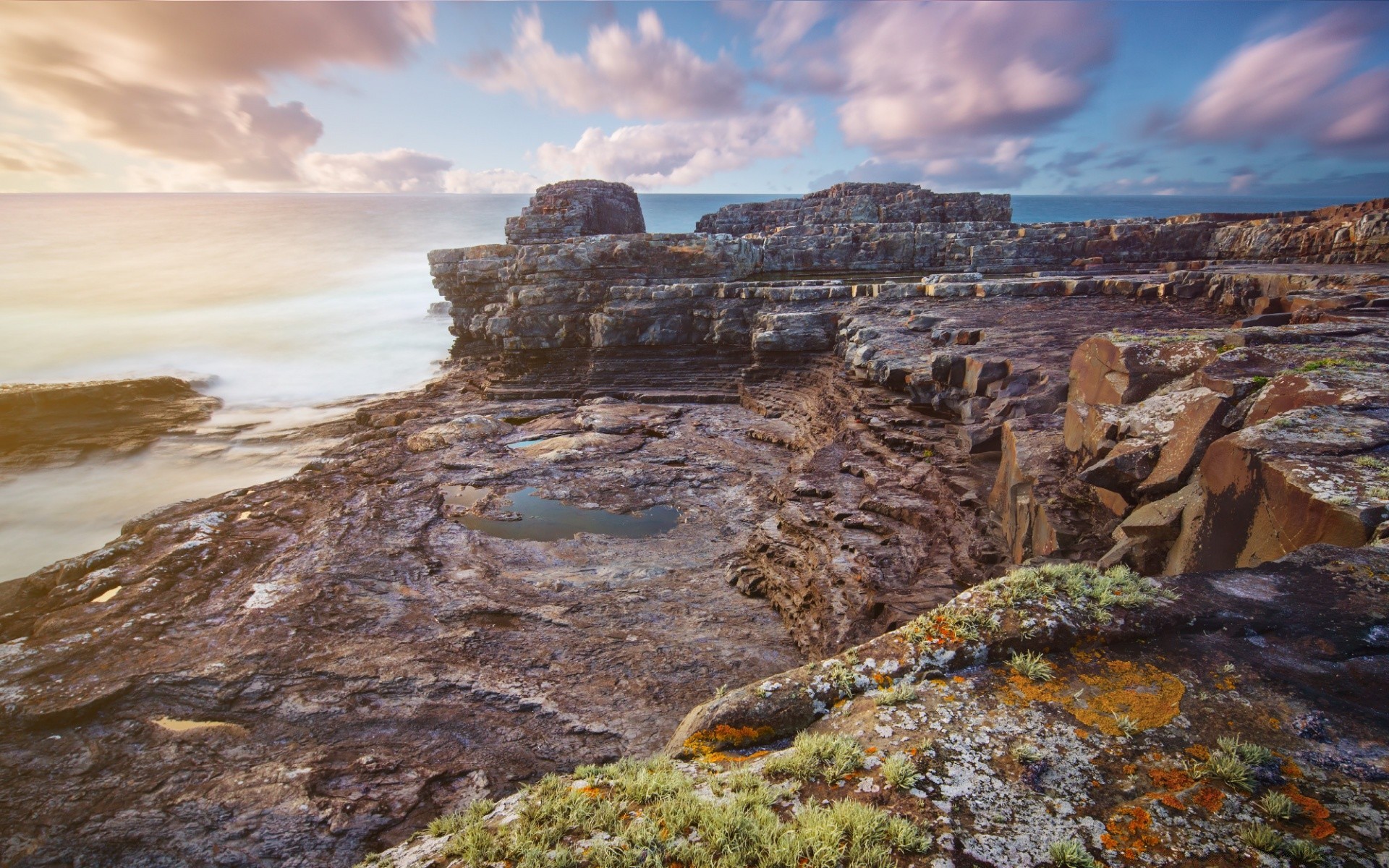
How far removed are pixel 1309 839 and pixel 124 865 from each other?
9732mm

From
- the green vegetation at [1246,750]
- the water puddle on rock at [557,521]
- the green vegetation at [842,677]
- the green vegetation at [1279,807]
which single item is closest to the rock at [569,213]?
the water puddle on rock at [557,521]

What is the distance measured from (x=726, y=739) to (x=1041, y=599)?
2681 millimetres

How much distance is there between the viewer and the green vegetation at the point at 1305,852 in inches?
Result: 103

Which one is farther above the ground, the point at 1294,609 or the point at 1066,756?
the point at 1294,609

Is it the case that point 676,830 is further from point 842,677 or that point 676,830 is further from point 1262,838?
point 1262,838

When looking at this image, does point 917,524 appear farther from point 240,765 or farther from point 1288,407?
point 240,765

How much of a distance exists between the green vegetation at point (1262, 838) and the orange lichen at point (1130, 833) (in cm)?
36

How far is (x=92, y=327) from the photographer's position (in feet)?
152

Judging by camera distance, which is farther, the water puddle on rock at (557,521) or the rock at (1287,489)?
the water puddle on rock at (557,521)

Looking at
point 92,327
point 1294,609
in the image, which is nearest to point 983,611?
point 1294,609

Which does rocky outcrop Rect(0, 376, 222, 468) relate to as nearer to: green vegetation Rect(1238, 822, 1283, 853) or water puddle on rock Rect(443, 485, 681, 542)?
water puddle on rock Rect(443, 485, 681, 542)

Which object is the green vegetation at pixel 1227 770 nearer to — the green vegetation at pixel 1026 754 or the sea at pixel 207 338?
the green vegetation at pixel 1026 754

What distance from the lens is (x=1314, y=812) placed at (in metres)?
2.84

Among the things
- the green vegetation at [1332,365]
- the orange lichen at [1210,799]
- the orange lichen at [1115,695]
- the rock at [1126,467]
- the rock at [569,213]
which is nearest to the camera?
the orange lichen at [1210,799]
